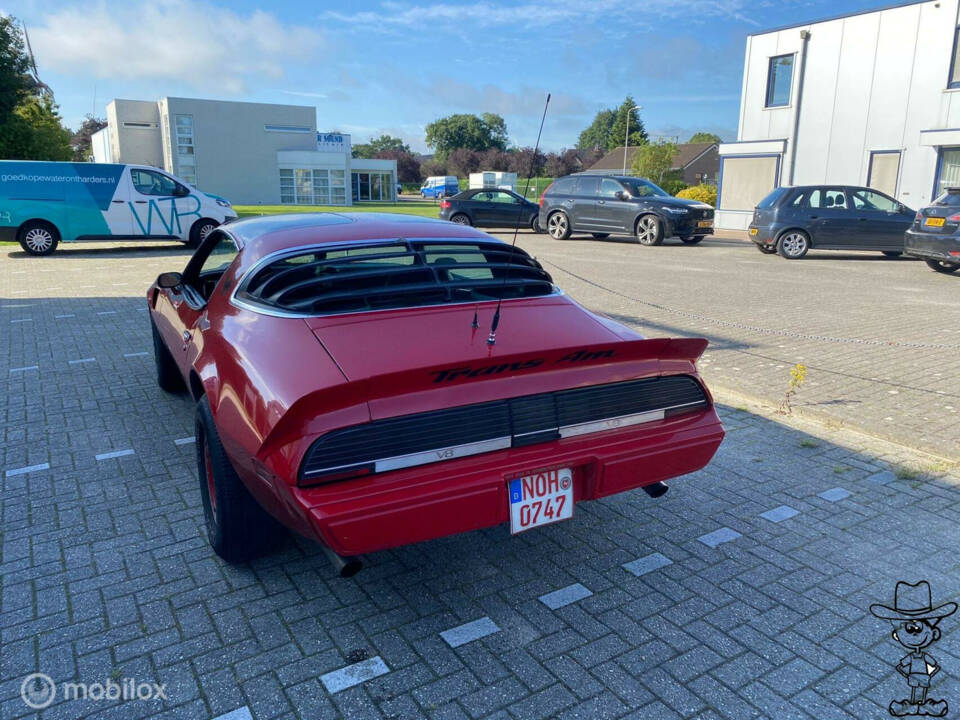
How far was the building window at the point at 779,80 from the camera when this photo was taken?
73.7ft

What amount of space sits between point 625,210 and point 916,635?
16866 mm

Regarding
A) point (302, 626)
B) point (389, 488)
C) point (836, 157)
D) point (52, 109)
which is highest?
point (52, 109)

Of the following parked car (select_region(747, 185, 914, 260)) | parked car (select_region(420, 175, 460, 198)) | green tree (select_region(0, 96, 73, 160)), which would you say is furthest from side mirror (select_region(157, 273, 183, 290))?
parked car (select_region(420, 175, 460, 198))

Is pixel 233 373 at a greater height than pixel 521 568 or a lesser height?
greater

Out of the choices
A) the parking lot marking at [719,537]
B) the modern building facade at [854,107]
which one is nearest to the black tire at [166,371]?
the parking lot marking at [719,537]

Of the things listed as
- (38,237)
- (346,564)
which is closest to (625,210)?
(38,237)

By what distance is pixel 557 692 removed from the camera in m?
2.48

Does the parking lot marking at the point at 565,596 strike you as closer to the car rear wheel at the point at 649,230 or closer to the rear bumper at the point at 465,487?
the rear bumper at the point at 465,487

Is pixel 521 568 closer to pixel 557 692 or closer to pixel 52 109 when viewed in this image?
pixel 557 692

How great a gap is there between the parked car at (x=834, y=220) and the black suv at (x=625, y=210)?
2.43 m

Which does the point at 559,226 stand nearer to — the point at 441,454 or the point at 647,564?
the point at 647,564

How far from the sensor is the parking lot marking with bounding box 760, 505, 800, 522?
3750 millimetres

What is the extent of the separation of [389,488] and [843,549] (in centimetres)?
230

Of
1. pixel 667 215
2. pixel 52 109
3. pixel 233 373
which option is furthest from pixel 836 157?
pixel 52 109
